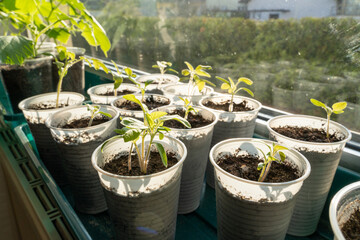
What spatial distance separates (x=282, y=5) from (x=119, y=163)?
2.51 feet

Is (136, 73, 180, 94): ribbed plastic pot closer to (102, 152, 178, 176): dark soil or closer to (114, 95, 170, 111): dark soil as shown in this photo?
(114, 95, 170, 111): dark soil

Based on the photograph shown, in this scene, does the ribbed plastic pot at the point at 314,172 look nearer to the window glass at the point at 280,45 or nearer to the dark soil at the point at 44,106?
the window glass at the point at 280,45

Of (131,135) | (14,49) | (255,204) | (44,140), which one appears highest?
(14,49)

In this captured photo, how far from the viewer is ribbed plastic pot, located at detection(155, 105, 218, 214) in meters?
0.73

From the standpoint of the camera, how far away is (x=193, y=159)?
778 millimetres

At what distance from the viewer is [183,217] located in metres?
0.83

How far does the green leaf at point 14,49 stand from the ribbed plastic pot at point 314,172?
0.83m

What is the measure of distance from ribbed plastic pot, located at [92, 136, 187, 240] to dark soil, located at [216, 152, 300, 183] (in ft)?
0.44

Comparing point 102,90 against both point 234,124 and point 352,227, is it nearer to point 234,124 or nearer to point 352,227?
Answer: point 234,124

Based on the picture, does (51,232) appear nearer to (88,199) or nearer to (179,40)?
(88,199)

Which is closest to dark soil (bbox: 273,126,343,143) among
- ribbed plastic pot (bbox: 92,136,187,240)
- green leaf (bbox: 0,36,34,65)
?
ribbed plastic pot (bbox: 92,136,187,240)

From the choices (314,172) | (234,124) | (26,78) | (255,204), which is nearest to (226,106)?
(234,124)

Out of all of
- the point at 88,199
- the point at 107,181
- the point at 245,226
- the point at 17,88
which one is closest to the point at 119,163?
the point at 107,181

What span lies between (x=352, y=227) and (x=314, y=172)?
0.84 feet
